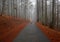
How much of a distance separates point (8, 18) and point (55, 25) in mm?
1146

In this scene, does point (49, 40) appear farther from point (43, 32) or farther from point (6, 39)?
point (6, 39)

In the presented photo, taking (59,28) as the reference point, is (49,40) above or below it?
below

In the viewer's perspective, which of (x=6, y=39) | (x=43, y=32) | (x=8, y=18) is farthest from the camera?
(x=43, y=32)

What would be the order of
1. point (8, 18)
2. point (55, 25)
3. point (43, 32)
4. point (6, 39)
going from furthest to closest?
point (43, 32), point (55, 25), point (8, 18), point (6, 39)

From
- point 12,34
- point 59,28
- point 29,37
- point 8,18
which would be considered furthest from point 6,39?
point 59,28

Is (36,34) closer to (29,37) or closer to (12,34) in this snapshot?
(29,37)


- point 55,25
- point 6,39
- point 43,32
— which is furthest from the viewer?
point 43,32

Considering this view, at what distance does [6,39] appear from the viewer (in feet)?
10.5

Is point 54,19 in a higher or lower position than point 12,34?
higher

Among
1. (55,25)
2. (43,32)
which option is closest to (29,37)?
(43,32)

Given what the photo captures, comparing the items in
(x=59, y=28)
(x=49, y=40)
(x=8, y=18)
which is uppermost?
(x=8, y=18)

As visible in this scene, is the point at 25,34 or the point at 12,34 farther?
the point at 25,34

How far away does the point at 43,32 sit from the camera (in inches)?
157

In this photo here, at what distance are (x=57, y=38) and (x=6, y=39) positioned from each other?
1.16 metres
